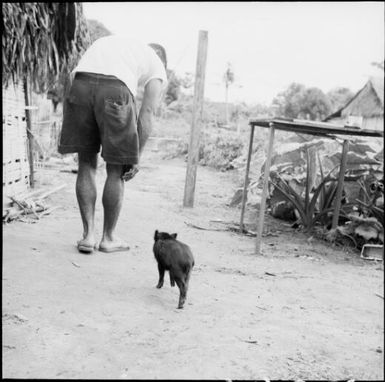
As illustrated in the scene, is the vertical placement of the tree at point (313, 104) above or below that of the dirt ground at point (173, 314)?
above

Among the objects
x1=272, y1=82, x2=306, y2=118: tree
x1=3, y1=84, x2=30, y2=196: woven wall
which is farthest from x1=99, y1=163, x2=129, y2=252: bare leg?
x1=272, y1=82, x2=306, y2=118: tree

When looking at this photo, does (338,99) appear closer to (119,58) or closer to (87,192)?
(87,192)

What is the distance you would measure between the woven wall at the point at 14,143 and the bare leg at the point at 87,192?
4.97 feet

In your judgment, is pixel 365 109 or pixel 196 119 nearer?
pixel 196 119

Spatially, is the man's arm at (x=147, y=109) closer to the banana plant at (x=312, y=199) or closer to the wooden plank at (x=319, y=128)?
the wooden plank at (x=319, y=128)

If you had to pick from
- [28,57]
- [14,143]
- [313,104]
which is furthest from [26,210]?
[313,104]

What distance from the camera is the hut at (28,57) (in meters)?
1.27

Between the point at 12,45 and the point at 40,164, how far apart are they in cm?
232

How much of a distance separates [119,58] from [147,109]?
0.19 meters

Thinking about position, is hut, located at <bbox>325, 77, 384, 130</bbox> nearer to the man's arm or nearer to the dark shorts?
the man's arm

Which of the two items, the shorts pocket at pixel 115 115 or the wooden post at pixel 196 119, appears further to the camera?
the wooden post at pixel 196 119

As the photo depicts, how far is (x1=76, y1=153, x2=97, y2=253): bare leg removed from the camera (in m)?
1.28

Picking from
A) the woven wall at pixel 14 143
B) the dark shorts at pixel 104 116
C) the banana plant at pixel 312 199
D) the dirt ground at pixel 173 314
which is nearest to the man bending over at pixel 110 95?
the dark shorts at pixel 104 116

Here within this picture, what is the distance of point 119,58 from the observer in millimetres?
980
